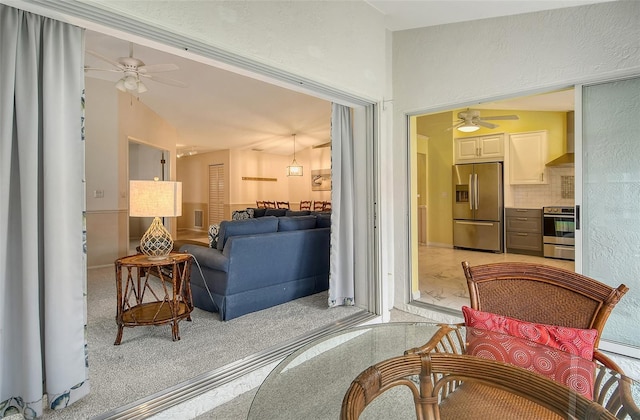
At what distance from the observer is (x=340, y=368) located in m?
1.89

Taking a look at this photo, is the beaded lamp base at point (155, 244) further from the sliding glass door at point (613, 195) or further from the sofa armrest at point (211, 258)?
the sliding glass door at point (613, 195)

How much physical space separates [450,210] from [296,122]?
387cm

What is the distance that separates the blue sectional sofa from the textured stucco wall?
97 centimetres

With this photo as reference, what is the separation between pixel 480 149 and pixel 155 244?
20.8 ft

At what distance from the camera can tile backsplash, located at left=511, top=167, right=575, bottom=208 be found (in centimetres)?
593

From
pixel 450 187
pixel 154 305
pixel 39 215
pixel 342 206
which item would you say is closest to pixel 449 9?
pixel 342 206

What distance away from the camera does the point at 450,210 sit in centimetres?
711

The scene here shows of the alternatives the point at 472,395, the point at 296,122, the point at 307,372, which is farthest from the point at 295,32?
the point at 296,122

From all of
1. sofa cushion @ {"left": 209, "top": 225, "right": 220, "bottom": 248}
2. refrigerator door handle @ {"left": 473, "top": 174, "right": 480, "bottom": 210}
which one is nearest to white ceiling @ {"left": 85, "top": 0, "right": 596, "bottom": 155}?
refrigerator door handle @ {"left": 473, "top": 174, "right": 480, "bottom": 210}

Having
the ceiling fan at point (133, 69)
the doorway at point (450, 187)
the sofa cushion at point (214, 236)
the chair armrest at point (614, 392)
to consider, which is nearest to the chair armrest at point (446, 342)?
the chair armrest at point (614, 392)

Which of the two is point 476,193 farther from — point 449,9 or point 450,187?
point 449,9

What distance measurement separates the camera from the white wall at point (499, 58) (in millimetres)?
2430

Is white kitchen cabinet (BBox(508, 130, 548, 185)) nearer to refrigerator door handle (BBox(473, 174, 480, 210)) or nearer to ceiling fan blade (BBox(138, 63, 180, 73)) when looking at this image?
refrigerator door handle (BBox(473, 174, 480, 210))

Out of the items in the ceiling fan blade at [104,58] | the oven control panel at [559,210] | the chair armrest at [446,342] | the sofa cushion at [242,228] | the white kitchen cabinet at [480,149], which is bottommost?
the chair armrest at [446,342]
